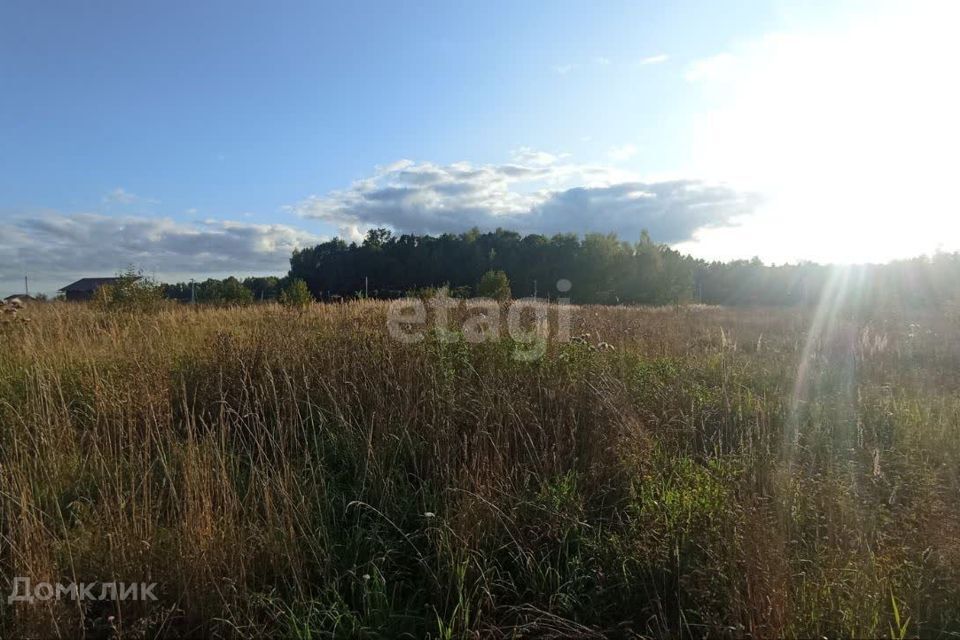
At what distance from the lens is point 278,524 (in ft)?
6.84

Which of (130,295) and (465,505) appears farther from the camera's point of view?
(130,295)

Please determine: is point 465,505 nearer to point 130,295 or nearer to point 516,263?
point 130,295

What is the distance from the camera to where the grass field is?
5.60ft

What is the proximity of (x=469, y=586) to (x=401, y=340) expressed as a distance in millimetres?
2444

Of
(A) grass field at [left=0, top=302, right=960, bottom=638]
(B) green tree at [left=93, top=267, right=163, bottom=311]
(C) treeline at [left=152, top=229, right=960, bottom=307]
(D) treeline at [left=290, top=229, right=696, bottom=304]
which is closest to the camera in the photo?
(A) grass field at [left=0, top=302, right=960, bottom=638]

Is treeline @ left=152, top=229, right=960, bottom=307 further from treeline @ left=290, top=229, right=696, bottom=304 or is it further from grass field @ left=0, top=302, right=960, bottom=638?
grass field @ left=0, top=302, right=960, bottom=638

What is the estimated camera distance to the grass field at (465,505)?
1.71m

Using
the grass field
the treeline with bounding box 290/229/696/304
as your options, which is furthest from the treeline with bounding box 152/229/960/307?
the grass field

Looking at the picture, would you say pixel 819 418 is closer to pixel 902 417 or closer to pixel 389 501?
pixel 902 417

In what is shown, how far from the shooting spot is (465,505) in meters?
2.10

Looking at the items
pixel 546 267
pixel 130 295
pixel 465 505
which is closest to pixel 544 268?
pixel 546 267

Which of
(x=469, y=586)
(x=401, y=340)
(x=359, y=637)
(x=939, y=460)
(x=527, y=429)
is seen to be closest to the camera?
(x=359, y=637)

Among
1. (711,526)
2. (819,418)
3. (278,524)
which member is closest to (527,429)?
(711,526)

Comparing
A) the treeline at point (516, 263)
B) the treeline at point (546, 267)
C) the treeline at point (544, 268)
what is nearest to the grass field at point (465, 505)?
the treeline at point (544, 268)
